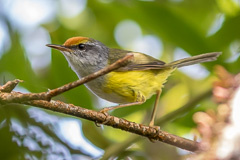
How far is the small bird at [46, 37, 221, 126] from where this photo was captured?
11.4ft

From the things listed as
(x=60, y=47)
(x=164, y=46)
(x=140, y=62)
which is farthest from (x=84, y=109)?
(x=164, y=46)

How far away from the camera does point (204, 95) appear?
292 cm

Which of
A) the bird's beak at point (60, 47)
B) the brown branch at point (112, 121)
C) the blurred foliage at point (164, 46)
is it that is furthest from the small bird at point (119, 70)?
the brown branch at point (112, 121)

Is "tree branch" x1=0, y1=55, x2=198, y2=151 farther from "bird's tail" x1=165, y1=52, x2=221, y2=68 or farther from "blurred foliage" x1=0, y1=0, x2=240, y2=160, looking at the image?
"bird's tail" x1=165, y1=52, x2=221, y2=68

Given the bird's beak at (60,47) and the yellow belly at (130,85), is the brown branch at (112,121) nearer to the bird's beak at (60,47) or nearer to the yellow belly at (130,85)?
the bird's beak at (60,47)

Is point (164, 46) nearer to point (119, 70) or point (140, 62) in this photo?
point (140, 62)

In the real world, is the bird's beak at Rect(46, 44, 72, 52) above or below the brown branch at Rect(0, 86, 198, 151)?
above

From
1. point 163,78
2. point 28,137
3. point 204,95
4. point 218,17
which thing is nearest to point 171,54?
point 163,78

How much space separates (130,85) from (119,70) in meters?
0.19

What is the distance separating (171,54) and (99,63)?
896 millimetres

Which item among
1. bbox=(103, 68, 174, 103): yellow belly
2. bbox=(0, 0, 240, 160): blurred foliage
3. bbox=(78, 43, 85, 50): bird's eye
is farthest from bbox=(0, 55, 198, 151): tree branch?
bbox=(78, 43, 85, 50): bird's eye

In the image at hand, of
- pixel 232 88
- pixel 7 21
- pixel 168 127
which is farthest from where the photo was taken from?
pixel 168 127

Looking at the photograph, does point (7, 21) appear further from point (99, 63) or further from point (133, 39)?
point (133, 39)

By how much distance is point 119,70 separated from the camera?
3.62 meters
